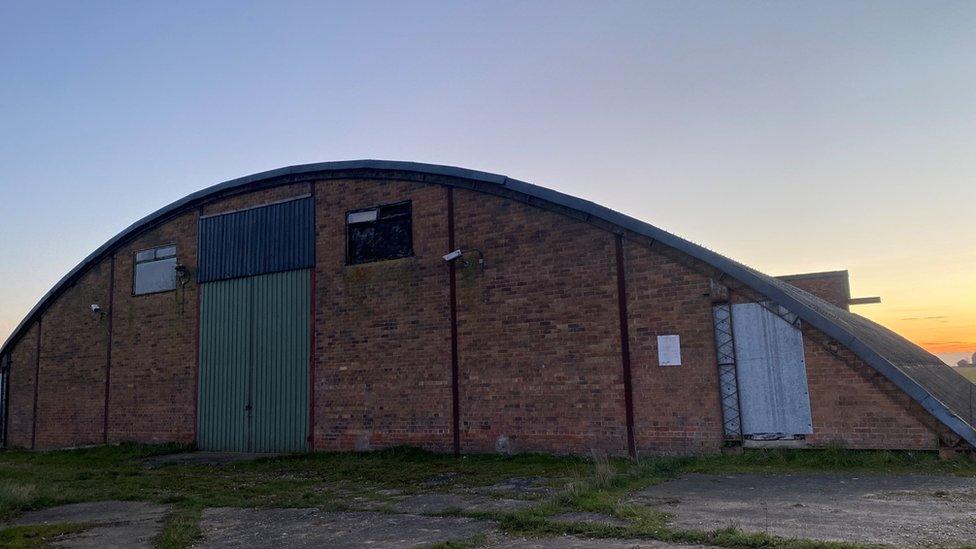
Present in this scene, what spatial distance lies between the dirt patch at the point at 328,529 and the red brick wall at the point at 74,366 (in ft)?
41.0

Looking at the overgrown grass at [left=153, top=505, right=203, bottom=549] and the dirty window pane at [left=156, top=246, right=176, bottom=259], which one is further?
the dirty window pane at [left=156, top=246, right=176, bottom=259]

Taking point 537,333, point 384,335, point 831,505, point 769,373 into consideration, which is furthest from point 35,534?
point 769,373

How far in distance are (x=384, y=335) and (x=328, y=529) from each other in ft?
25.4

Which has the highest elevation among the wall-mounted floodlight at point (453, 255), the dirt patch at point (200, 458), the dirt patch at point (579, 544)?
the wall-mounted floodlight at point (453, 255)

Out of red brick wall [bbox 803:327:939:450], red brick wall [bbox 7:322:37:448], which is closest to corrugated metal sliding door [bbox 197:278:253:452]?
red brick wall [bbox 7:322:37:448]

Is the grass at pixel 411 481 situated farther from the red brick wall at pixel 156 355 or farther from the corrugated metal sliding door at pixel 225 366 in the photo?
the red brick wall at pixel 156 355

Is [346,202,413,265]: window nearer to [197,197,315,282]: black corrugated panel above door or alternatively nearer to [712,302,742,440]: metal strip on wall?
[197,197,315,282]: black corrugated panel above door

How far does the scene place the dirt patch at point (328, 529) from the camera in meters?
6.98

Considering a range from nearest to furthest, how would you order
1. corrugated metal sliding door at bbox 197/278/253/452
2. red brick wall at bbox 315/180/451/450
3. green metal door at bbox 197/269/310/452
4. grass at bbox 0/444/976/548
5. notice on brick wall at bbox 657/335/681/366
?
grass at bbox 0/444/976/548, notice on brick wall at bbox 657/335/681/366, red brick wall at bbox 315/180/451/450, green metal door at bbox 197/269/310/452, corrugated metal sliding door at bbox 197/278/253/452

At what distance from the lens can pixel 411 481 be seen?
11008mm

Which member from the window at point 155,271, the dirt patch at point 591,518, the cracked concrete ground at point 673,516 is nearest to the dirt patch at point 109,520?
the cracked concrete ground at point 673,516

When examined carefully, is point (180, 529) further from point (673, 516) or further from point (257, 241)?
point (257, 241)

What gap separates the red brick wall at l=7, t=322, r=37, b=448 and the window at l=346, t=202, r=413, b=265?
1155cm

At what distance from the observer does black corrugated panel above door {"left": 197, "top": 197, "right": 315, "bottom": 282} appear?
654 inches
